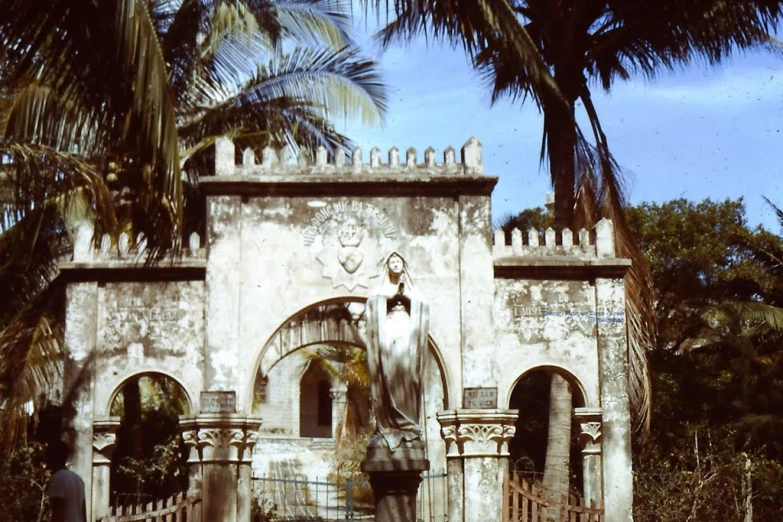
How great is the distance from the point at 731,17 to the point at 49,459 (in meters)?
12.1

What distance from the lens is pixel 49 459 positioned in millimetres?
18094

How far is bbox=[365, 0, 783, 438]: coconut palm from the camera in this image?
16141 mm

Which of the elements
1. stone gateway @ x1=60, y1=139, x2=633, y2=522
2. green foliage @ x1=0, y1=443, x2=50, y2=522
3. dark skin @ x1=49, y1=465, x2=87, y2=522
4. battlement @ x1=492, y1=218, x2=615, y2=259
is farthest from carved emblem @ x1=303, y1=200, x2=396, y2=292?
dark skin @ x1=49, y1=465, x2=87, y2=522

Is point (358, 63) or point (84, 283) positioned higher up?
point (358, 63)

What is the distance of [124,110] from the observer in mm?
9836

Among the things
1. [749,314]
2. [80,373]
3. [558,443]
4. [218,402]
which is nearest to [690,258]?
[749,314]

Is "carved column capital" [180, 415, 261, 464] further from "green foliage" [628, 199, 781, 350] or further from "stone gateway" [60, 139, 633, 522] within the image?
"green foliage" [628, 199, 781, 350]

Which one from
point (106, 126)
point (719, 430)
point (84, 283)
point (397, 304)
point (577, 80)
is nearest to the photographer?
point (106, 126)

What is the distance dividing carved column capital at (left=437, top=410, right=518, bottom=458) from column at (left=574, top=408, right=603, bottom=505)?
3.18 feet

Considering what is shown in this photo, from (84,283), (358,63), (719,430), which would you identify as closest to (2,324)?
(84,283)

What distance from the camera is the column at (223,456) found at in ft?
48.0

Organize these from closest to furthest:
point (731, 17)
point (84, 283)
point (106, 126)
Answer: point (106, 126) → point (84, 283) → point (731, 17)

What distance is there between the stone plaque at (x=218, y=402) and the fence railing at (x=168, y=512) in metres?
1.12

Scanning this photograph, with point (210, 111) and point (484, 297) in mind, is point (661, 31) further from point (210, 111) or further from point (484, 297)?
point (210, 111)
